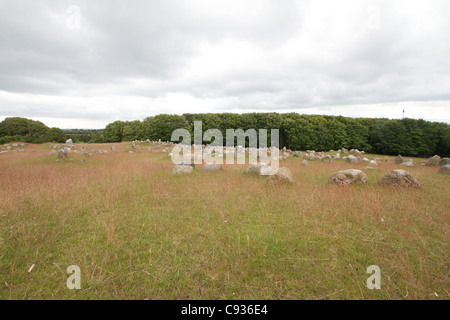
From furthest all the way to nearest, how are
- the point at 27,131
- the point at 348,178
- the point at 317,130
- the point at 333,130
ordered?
the point at 333,130, the point at 317,130, the point at 27,131, the point at 348,178

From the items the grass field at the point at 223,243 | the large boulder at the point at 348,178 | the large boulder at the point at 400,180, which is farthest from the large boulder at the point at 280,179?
the large boulder at the point at 400,180

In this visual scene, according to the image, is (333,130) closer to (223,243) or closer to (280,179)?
(280,179)

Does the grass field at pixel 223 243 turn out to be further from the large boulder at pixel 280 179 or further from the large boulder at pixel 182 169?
the large boulder at pixel 182 169

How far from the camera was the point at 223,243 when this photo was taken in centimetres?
421

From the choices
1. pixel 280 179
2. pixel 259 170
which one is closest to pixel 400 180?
pixel 280 179

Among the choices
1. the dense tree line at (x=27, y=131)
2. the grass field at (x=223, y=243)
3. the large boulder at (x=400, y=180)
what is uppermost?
the dense tree line at (x=27, y=131)

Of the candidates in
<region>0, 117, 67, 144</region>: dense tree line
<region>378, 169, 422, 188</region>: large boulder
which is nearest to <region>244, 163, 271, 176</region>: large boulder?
<region>378, 169, 422, 188</region>: large boulder

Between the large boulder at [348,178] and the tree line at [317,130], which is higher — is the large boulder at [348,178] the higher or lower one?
the lower one

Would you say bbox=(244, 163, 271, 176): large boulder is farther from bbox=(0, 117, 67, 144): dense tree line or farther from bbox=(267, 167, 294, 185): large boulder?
bbox=(0, 117, 67, 144): dense tree line

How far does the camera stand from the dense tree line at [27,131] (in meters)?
25.8

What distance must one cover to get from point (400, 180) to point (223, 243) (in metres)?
9.06

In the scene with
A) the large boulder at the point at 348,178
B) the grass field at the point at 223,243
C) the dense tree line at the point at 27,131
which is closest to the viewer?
the grass field at the point at 223,243

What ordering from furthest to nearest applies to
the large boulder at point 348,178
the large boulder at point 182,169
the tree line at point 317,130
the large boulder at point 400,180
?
the tree line at point 317,130, the large boulder at point 182,169, the large boulder at point 348,178, the large boulder at point 400,180

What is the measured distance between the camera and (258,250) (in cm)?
394
